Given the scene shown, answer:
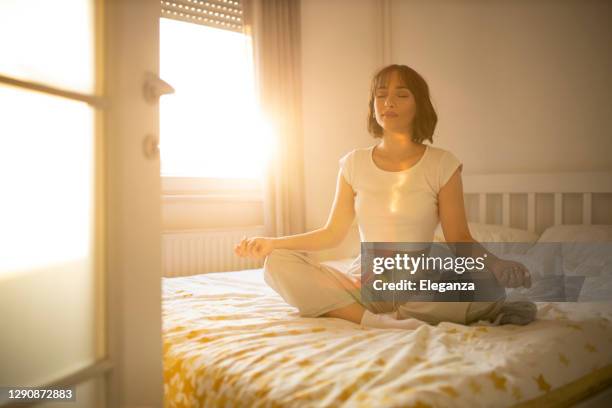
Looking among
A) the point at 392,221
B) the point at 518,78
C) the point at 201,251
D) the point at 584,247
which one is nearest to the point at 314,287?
the point at 392,221

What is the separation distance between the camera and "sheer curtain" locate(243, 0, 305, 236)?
304cm

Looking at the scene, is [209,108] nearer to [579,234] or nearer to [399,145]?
[399,145]

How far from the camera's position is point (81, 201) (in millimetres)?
806

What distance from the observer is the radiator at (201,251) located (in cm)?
276

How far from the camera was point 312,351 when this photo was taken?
3.22 ft

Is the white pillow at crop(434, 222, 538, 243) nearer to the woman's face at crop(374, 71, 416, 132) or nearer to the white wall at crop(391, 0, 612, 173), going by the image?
the white wall at crop(391, 0, 612, 173)

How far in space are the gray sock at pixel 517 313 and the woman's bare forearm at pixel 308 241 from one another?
21.2 inches

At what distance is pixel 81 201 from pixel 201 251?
2.09 metres

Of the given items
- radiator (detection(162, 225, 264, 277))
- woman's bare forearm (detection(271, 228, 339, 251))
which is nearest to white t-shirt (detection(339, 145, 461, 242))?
woman's bare forearm (detection(271, 228, 339, 251))

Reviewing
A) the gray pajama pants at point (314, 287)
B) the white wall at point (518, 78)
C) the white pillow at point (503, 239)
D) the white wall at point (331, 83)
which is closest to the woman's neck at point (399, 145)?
the gray pajama pants at point (314, 287)

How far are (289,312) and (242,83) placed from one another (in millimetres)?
2125

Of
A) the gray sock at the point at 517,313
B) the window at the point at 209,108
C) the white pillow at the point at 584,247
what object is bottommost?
the gray sock at the point at 517,313

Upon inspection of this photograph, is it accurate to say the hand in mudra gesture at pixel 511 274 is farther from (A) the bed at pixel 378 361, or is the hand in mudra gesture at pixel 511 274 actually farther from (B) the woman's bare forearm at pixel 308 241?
(B) the woman's bare forearm at pixel 308 241

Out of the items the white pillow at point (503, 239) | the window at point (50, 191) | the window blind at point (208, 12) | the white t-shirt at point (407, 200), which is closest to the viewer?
the window at point (50, 191)
